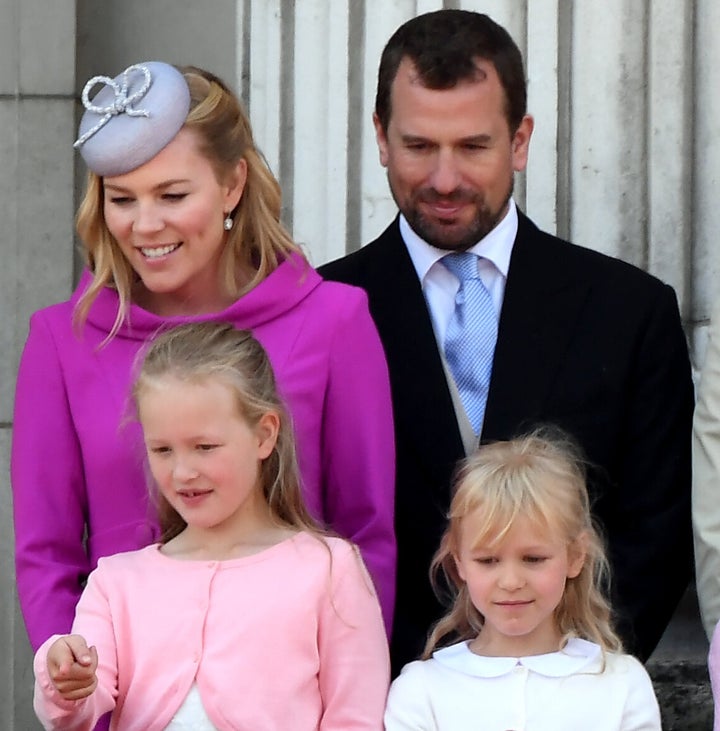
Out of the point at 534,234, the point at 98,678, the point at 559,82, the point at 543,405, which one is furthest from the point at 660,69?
the point at 98,678

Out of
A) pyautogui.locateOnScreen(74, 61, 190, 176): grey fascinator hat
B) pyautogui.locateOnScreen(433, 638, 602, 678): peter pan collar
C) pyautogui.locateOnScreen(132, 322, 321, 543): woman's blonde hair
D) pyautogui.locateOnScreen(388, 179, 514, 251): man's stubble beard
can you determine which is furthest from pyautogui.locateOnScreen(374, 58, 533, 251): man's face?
pyautogui.locateOnScreen(433, 638, 602, 678): peter pan collar

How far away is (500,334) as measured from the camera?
4.36m

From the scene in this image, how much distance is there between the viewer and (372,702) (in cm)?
375

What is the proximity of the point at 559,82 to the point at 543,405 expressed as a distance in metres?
1.17

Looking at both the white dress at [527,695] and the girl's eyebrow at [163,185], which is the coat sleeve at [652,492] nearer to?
the white dress at [527,695]

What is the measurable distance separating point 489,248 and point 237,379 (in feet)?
2.80

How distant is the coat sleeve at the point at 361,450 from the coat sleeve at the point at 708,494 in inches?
23.4

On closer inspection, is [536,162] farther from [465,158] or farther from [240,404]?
[240,404]

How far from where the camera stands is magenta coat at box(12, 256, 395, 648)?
3.99 metres

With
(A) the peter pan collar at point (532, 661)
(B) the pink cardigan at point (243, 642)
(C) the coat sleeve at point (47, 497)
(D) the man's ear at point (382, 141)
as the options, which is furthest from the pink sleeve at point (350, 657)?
(D) the man's ear at point (382, 141)

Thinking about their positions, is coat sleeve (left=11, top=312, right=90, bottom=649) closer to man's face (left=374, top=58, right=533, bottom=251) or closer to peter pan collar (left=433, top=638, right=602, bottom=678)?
peter pan collar (left=433, top=638, right=602, bottom=678)

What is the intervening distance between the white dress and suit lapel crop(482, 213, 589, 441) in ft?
2.02

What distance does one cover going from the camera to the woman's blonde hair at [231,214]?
4082 millimetres

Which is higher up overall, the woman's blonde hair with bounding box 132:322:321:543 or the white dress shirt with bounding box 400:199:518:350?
the white dress shirt with bounding box 400:199:518:350
